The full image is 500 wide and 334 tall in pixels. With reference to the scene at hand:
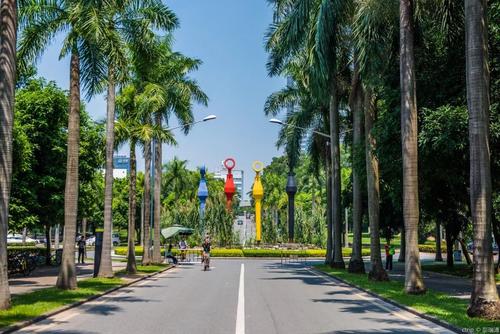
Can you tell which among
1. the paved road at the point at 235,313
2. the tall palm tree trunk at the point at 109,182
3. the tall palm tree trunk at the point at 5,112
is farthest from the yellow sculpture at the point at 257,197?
the tall palm tree trunk at the point at 5,112

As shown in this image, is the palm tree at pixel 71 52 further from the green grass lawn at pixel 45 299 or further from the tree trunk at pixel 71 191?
the green grass lawn at pixel 45 299

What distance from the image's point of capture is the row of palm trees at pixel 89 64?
1448 centimetres

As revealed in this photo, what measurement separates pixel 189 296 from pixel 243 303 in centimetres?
279

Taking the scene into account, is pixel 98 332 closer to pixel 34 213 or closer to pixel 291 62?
pixel 34 213

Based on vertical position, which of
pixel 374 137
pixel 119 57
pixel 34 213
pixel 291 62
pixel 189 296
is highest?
pixel 291 62

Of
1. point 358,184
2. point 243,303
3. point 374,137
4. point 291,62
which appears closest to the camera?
point 243,303

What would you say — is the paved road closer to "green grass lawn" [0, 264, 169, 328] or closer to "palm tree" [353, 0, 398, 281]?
"green grass lawn" [0, 264, 169, 328]

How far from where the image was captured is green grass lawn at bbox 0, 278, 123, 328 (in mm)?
12836

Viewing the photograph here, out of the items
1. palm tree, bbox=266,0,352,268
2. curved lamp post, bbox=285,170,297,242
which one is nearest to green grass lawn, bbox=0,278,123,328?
palm tree, bbox=266,0,352,268

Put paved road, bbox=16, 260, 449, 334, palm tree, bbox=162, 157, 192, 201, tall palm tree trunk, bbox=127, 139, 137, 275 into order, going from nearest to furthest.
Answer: paved road, bbox=16, 260, 449, 334, tall palm tree trunk, bbox=127, 139, 137, 275, palm tree, bbox=162, 157, 192, 201

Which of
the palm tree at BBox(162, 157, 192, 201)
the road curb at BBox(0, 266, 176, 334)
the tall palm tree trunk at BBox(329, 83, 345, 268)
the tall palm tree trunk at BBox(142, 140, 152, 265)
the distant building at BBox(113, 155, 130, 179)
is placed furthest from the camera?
the distant building at BBox(113, 155, 130, 179)

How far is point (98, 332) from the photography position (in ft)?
36.8

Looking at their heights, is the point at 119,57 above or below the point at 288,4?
below

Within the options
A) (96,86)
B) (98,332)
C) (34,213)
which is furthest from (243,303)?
(34,213)
